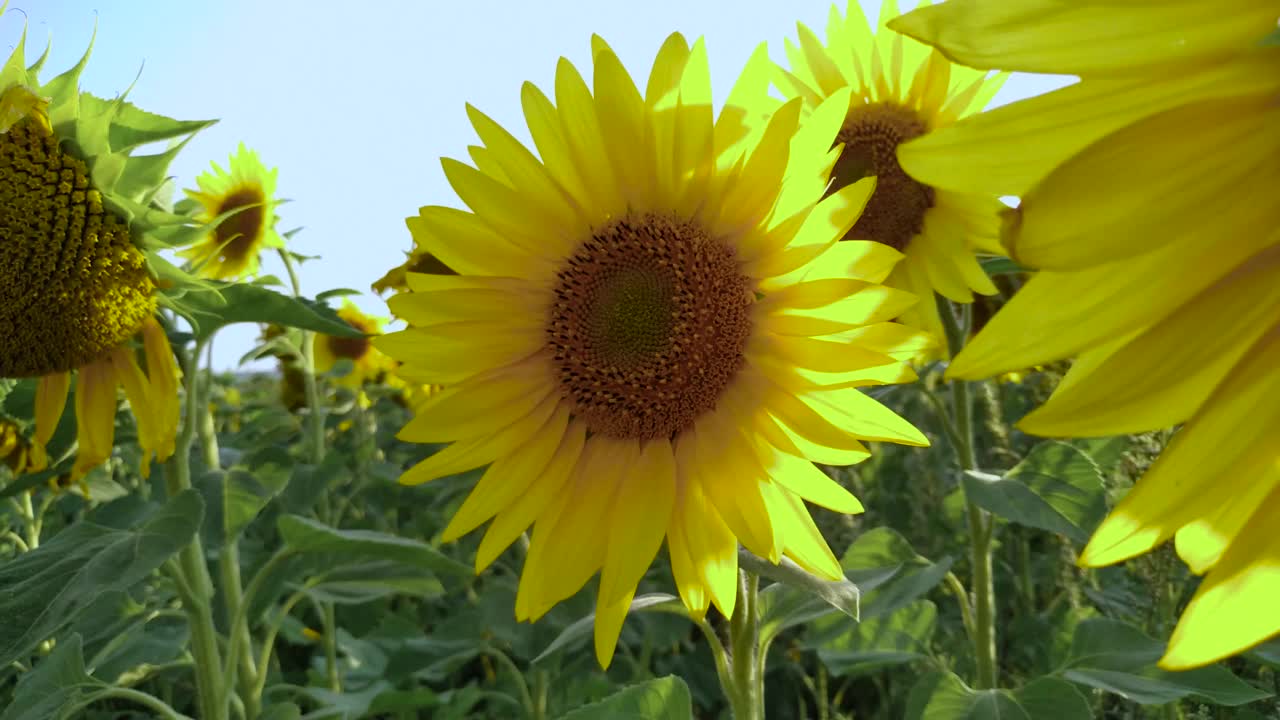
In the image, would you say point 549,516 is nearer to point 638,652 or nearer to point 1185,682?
point 1185,682

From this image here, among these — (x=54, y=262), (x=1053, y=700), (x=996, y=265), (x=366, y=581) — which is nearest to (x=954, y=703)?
(x=1053, y=700)

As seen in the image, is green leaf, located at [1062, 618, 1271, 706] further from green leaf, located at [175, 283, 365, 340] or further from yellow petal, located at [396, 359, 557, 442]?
green leaf, located at [175, 283, 365, 340]

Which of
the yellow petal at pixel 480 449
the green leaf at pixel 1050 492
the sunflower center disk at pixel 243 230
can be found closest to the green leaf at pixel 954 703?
the green leaf at pixel 1050 492

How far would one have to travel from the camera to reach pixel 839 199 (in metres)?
1.05

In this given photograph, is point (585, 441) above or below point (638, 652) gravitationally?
above

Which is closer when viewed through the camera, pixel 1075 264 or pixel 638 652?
pixel 1075 264

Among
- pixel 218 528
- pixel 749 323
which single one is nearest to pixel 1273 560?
pixel 749 323

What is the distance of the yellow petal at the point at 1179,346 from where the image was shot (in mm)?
525

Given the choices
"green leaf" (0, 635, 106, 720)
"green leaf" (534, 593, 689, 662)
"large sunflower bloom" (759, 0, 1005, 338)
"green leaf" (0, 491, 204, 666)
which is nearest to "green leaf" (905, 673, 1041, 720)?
"green leaf" (534, 593, 689, 662)

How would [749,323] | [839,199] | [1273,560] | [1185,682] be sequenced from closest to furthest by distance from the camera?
1. [1273,560]
2. [839,199]
3. [749,323]
4. [1185,682]

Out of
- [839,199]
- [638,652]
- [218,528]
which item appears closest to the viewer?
[839,199]

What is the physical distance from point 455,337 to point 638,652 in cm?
267

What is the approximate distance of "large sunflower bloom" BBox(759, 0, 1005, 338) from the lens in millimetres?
1467

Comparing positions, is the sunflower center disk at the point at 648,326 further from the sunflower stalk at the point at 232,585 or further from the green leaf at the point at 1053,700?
the sunflower stalk at the point at 232,585
